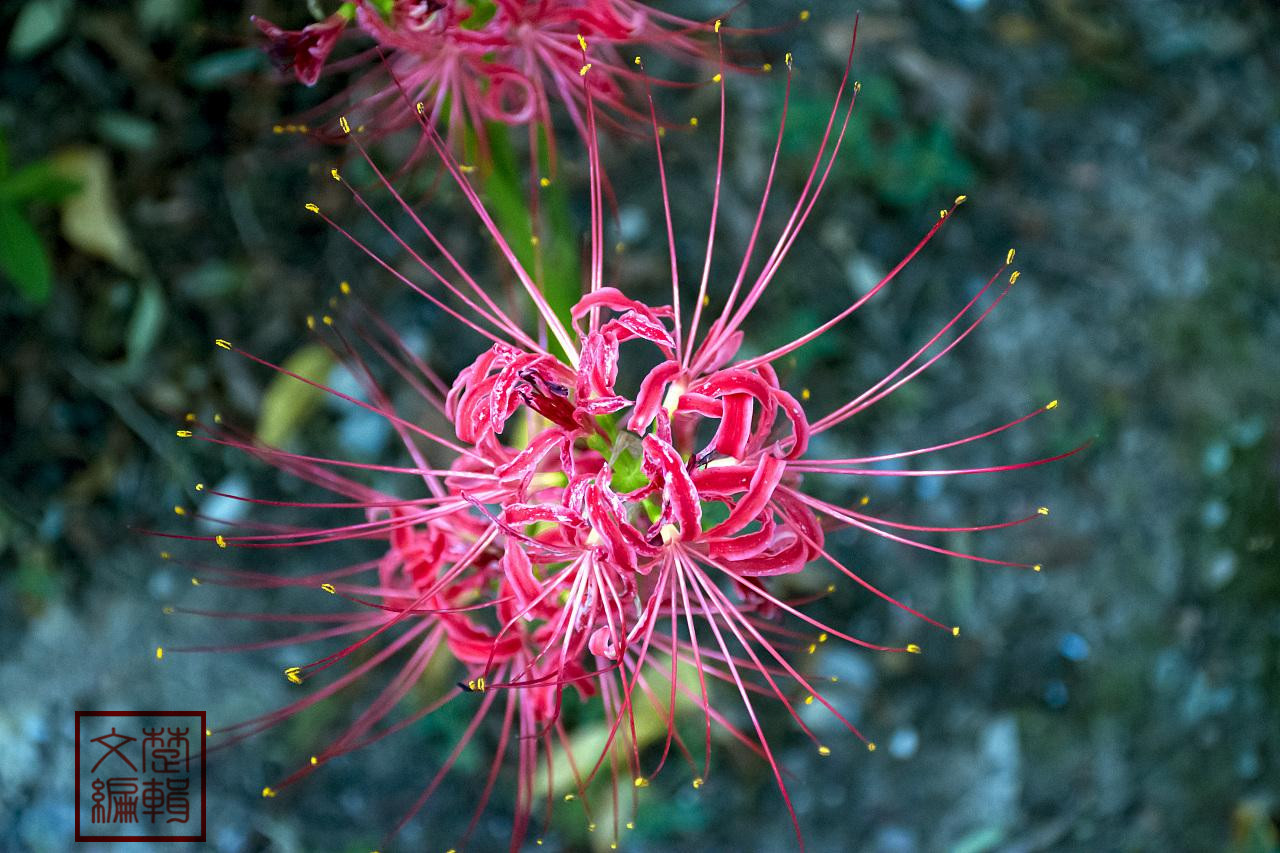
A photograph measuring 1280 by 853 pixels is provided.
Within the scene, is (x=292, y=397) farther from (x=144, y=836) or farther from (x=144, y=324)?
(x=144, y=836)

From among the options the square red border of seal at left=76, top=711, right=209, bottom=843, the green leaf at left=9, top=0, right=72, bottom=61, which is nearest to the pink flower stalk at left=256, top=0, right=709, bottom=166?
the green leaf at left=9, top=0, right=72, bottom=61

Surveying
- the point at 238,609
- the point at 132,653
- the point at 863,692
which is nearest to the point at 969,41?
the point at 863,692

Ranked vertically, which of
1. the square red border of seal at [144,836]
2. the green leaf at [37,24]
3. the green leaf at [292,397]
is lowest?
the square red border of seal at [144,836]

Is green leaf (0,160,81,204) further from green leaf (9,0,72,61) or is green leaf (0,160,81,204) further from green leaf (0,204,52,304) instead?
green leaf (9,0,72,61)

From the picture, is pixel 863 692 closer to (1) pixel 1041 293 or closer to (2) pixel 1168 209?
(1) pixel 1041 293

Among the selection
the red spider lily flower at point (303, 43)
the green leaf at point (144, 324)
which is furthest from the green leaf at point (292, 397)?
the red spider lily flower at point (303, 43)

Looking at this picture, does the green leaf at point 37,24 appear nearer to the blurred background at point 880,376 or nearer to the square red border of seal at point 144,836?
the blurred background at point 880,376
